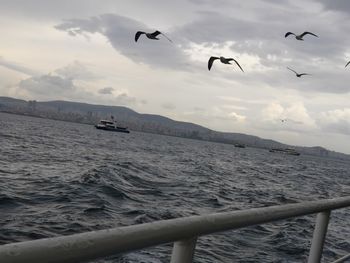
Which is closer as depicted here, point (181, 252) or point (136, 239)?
point (136, 239)

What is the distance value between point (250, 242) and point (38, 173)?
14421 mm

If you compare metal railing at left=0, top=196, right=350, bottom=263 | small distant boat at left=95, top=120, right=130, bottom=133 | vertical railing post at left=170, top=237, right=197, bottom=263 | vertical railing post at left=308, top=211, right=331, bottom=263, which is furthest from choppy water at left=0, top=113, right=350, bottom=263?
small distant boat at left=95, top=120, right=130, bottom=133

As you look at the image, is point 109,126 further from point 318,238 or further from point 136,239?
point 136,239

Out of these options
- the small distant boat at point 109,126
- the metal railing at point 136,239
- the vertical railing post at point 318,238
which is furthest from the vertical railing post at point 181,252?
the small distant boat at point 109,126

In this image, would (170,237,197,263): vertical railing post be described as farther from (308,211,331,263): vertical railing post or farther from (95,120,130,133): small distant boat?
(95,120,130,133): small distant boat

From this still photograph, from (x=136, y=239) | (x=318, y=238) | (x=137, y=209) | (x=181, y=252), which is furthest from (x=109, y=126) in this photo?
(x=136, y=239)

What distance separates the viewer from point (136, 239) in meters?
1.78

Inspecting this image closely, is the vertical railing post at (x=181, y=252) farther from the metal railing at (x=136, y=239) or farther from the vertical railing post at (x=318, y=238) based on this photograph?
the vertical railing post at (x=318, y=238)

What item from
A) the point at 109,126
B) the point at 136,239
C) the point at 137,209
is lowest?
the point at 137,209

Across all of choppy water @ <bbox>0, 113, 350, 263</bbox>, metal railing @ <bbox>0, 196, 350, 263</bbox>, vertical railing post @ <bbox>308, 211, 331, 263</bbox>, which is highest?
metal railing @ <bbox>0, 196, 350, 263</bbox>

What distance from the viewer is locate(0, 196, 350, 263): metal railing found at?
4.70 ft

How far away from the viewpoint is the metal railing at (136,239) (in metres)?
1.43

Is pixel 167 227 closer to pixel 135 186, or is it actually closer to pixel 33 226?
pixel 33 226

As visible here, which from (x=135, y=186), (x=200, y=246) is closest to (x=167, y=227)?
(x=200, y=246)
